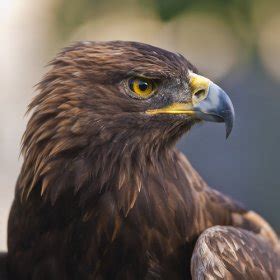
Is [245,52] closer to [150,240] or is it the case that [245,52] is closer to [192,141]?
[192,141]

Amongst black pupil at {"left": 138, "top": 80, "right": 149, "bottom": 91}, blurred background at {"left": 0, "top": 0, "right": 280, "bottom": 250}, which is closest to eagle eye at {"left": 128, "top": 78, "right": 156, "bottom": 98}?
black pupil at {"left": 138, "top": 80, "right": 149, "bottom": 91}

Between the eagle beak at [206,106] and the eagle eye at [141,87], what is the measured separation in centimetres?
8

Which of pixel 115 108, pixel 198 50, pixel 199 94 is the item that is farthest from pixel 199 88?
pixel 198 50

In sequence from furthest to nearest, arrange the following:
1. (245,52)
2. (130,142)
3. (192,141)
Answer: (245,52) < (192,141) < (130,142)

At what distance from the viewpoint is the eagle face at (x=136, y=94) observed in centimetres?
362

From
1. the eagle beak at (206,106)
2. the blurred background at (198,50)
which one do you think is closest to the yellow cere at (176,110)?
the eagle beak at (206,106)

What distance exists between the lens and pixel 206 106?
3633 mm

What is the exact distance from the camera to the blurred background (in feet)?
30.5

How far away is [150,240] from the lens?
372cm

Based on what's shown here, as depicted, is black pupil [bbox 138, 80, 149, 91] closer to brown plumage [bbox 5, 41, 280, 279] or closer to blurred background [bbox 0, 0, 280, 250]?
brown plumage [bbox 5, 41, 280, 279]

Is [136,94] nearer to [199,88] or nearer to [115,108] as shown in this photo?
[115,108]

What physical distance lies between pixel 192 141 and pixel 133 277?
509 cm

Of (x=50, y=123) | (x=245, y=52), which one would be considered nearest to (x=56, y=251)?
(x=50, y=123)

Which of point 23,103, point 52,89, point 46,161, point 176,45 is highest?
point 52,89
